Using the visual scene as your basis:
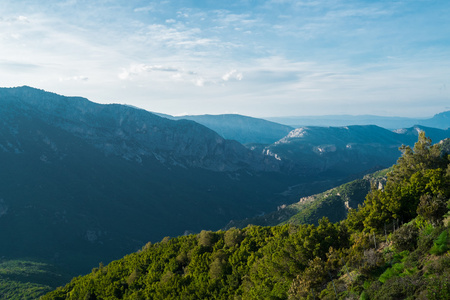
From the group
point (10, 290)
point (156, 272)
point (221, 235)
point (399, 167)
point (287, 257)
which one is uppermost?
point (399, 167)

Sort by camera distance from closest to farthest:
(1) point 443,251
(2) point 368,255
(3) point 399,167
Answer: (1) point 443,251, (2) point 368,255, (3) point 399,167

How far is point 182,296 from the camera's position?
205 ft

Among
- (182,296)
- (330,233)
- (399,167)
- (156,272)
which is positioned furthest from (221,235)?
(399,167)

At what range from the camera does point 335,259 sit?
4281 cm

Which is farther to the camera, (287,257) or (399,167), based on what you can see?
(399,167)

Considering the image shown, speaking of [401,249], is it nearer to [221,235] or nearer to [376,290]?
[376,290]

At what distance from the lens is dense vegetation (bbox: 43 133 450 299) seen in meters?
32.0

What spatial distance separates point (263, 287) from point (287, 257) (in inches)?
239

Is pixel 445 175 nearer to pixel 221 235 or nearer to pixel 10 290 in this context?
pixel 221 235

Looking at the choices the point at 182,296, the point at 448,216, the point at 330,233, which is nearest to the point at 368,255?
the point at 448,216

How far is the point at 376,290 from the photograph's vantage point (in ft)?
101

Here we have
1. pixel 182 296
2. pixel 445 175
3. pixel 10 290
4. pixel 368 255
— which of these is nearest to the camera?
pixel 368 255

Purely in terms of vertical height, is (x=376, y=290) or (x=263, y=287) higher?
(x=376, y=290)

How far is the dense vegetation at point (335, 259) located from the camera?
31984mm
